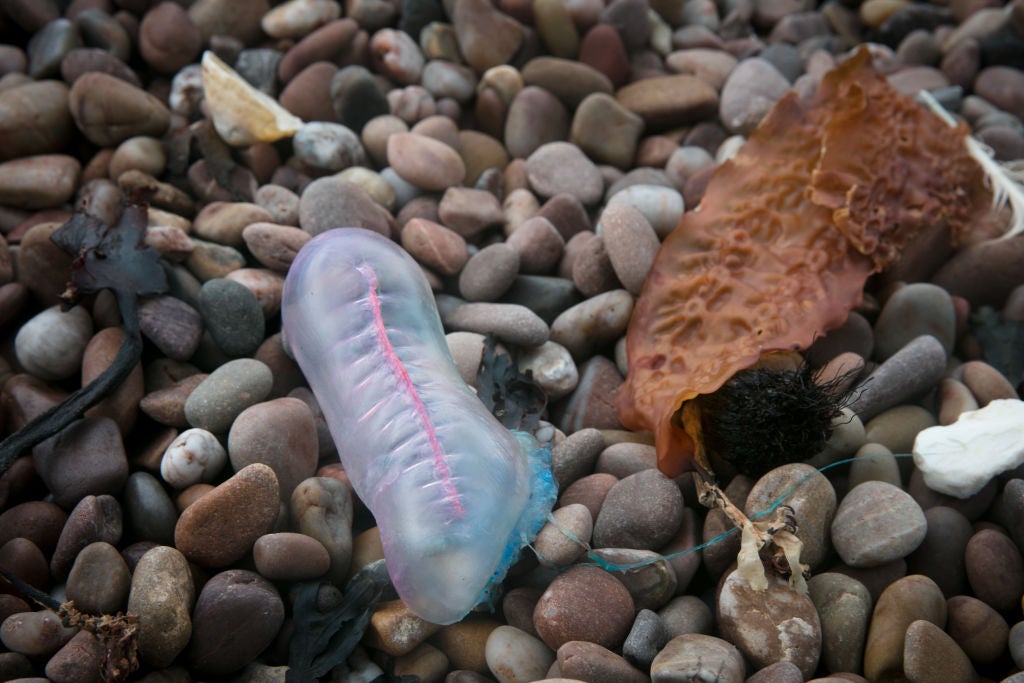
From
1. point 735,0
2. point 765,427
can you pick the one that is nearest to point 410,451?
point 765,427

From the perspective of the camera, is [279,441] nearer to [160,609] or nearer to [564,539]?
[160,609]

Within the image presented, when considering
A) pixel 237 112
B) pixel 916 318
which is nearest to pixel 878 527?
pixel 916 318

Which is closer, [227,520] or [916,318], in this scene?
[227,520]

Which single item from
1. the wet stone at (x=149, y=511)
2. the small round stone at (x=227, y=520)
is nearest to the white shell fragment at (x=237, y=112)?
the wet stone at (x=149, y=511)

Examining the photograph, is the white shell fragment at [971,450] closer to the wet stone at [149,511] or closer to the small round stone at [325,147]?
the wet stone at [149,511]

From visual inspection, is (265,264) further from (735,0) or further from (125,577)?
(735,0)
